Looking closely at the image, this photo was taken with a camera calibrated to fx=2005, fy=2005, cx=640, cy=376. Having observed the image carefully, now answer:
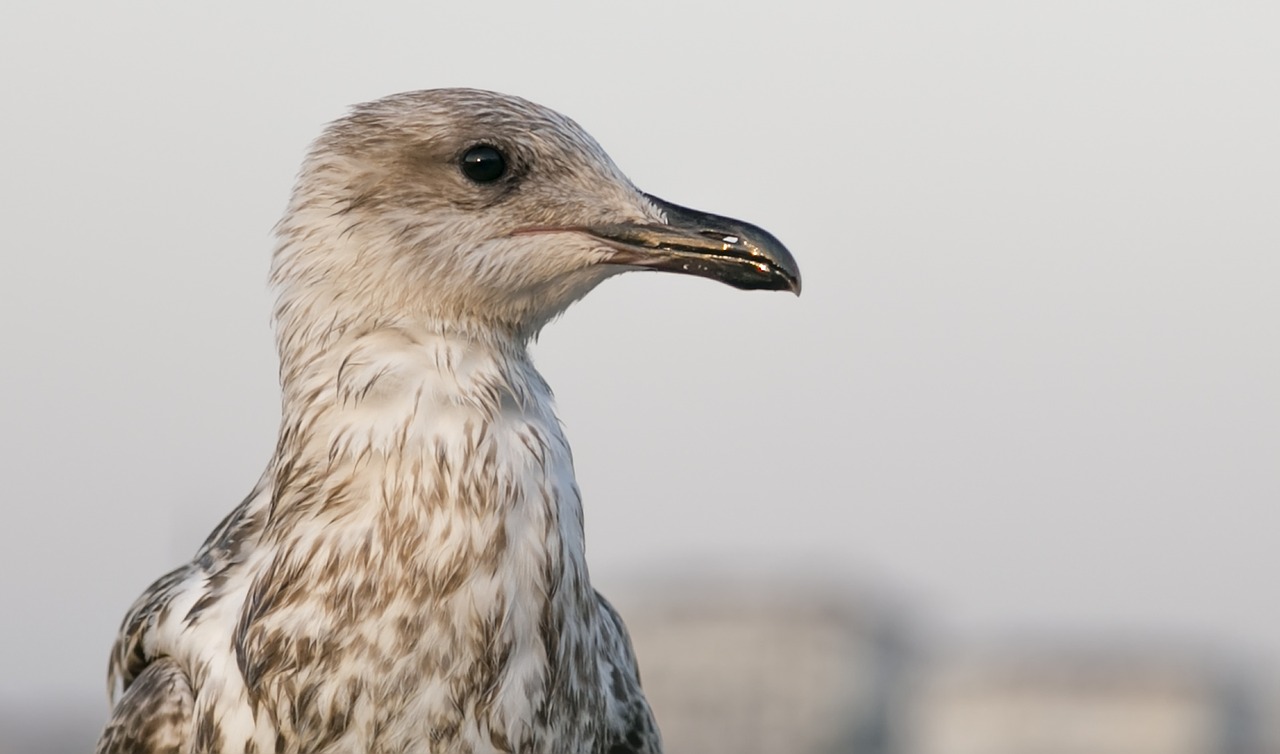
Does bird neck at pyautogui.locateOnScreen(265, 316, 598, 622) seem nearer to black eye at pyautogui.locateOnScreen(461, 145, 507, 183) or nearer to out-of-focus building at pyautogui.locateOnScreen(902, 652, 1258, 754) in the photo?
black eye at pyautogui.locateOnScreen(461, 145, 507, 183)

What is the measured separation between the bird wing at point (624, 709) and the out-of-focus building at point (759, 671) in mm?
59472

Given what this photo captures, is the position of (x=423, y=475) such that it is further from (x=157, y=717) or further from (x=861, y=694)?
(x=861, y=694)

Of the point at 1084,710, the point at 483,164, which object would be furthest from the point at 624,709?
the point at 1084,710

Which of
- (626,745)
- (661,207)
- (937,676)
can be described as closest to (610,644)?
(626,745)

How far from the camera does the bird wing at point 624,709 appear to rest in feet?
19.3

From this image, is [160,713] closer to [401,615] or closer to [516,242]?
[401,615]

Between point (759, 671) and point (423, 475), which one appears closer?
point (423, 475)

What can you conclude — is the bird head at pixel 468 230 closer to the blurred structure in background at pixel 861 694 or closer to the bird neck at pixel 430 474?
the bird neck at pixel 430 474

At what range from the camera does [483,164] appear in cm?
576

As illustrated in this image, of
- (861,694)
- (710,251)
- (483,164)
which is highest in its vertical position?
(483,164)

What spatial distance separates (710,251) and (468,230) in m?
0.69

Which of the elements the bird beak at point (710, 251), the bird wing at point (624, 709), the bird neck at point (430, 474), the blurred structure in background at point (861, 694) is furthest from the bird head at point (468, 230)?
the blurred structure in background at point (861, 694)

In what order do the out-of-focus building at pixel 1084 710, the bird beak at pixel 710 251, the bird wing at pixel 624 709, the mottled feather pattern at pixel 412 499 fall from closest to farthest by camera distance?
the mottled feather pattern at pixel 412 499 → the bird beak at pixel 710 251 → the bird wing at pixel 624 709 → the out-of-focus building at pixel 1084 710

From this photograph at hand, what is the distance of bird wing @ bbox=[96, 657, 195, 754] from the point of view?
18.2ft
